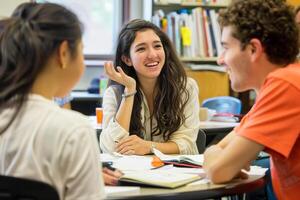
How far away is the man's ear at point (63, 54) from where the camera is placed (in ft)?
3.75

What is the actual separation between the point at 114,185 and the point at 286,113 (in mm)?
558

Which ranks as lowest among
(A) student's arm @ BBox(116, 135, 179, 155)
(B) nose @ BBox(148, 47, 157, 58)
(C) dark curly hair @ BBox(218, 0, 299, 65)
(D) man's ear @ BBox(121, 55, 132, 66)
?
(A) student's arm @ BBox(116, 135, 179, 155)

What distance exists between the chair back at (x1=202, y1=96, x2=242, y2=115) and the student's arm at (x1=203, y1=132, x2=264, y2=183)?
212 cm

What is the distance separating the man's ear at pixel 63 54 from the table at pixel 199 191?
0.41 metres

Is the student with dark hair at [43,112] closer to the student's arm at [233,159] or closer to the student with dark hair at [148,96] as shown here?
the student's arm at [233,159]

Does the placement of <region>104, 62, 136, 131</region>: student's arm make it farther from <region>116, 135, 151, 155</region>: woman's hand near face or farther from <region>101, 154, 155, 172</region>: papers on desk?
<region>101, 154, 155, 172</region>: papers on desk

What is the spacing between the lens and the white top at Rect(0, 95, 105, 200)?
106cm

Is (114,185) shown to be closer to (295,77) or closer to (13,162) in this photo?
(13,162)

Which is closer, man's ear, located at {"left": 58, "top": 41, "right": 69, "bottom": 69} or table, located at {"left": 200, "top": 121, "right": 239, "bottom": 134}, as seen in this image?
man's ear, located at {"left": 58, "top": 41, "right": 69, "bottom": 69}

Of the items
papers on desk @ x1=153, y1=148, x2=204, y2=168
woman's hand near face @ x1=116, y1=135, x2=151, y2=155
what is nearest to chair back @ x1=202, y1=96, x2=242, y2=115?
woman's hand near face @ x1=116, y1=135, x2=151, y2=155

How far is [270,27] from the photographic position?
1.48 meters

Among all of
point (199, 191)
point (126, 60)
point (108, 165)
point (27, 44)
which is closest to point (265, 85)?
point (199, 191)

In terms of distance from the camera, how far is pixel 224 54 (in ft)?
5.30

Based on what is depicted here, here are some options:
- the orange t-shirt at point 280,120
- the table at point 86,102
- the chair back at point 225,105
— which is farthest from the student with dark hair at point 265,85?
the table at point 86,102
